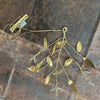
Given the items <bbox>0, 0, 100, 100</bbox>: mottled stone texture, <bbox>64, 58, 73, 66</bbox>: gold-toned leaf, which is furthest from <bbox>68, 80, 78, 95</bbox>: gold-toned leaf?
<bbox>64, 58, 73, 66</bbox>: gold-toned leaf

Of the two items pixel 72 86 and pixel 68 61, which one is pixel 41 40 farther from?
pixel 72 86

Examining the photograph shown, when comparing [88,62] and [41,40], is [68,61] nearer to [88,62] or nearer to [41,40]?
[88,62]

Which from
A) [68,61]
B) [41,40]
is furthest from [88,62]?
[41,40]

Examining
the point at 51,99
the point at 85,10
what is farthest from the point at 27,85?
the point at 85,10

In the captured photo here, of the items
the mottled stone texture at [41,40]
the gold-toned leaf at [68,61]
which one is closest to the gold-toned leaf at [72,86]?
the mottled stone texture at [41,40]

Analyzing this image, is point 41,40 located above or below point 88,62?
above

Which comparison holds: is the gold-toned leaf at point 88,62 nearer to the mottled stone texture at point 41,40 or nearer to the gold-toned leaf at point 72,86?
the mottled stone texture at point 41,40

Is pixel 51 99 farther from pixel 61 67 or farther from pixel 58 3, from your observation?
pixel 58 3

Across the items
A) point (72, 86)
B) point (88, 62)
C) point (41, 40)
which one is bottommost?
point (72, 86)

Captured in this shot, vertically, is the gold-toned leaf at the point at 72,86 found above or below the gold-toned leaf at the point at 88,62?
below

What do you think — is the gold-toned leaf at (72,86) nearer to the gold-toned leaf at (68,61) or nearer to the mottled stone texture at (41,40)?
the mottled stone texture at (41,40)

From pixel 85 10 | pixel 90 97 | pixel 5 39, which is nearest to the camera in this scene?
pixel 85 10
